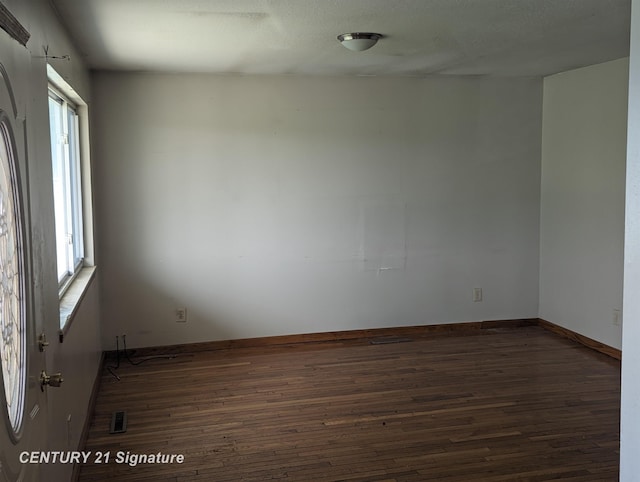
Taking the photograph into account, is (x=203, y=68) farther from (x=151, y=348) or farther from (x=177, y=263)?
(x=151, y=348)

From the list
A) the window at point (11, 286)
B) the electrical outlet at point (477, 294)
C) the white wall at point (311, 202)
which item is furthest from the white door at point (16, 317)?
the electrical outlet at point (477, 294)

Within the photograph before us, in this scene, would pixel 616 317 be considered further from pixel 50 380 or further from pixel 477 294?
pixel 50 380

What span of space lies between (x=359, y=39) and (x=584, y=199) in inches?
99.6

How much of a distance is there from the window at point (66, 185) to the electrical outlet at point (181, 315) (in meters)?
1.00

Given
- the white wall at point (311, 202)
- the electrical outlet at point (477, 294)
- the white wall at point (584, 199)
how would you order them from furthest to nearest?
the electrical outlet at point (477, 294) < the white wall at point (311, 202) < the white wall at point (584, 199)

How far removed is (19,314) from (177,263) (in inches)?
123

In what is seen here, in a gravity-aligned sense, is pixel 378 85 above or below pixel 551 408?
above

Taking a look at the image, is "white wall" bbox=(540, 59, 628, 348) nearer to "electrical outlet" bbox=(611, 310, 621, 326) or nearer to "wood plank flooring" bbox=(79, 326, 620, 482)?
"electrical outlet" bbox=(611, 310, 621, 326)

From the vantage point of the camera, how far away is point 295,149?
16.6 ft

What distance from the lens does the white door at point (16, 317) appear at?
1.60 meters

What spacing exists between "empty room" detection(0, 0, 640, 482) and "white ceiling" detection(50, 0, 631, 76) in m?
0.03

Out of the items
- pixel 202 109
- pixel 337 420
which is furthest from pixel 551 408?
pixel 202 109

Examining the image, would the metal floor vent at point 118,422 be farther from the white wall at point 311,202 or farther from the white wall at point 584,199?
the white wall at point 584,199

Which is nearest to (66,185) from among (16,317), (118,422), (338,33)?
(118,422)
